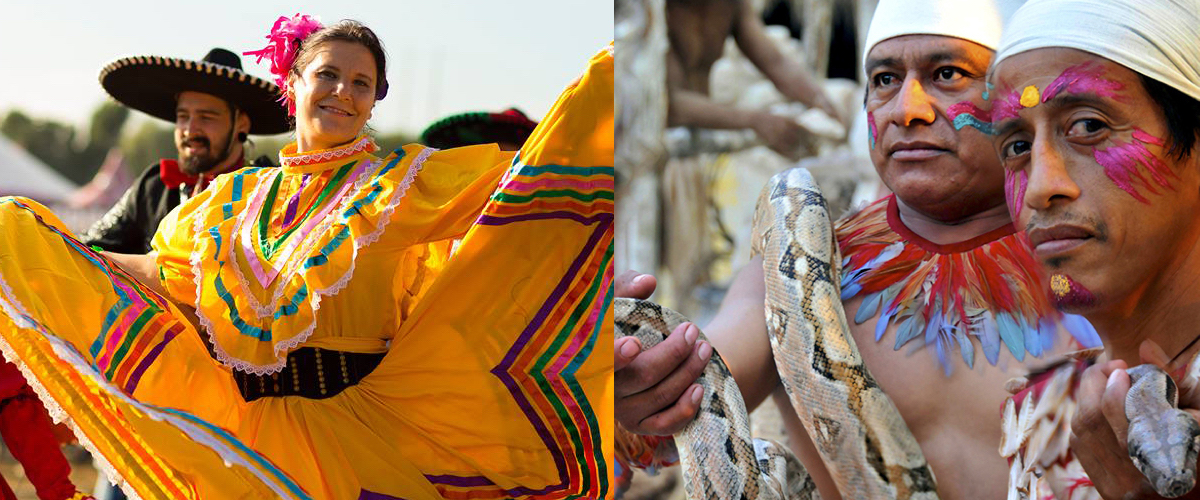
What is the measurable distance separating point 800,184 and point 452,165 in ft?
3.24

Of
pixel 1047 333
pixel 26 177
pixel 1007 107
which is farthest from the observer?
pixel 26 177

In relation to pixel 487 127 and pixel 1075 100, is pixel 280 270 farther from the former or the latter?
pixel 1075 100

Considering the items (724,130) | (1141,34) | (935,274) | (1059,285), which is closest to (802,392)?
(935,274)

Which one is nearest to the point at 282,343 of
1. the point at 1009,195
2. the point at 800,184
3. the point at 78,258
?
the point at 78,258

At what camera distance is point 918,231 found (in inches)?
71.6

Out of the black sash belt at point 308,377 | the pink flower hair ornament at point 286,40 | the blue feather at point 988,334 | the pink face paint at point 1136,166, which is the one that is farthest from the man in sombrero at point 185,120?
the pink face paint at point 1136,166

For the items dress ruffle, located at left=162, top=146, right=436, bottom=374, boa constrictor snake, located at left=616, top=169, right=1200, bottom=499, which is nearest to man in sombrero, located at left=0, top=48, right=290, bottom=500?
dress ruffle, located at left=162, top=146, right=436, bottom=374

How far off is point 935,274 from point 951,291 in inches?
1.7

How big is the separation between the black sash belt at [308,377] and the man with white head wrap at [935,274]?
2.94 ft

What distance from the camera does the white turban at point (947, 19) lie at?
1597 millimetres

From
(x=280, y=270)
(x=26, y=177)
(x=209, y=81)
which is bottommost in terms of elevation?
(x=26, y=177)

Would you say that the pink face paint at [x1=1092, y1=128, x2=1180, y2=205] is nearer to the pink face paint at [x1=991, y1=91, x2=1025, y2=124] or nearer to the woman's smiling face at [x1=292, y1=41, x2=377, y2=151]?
the pink face paint at [x1=991, y1=91, x2=1025, y2=124]

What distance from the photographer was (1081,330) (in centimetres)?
153

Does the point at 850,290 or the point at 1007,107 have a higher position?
the point at 1007,107
